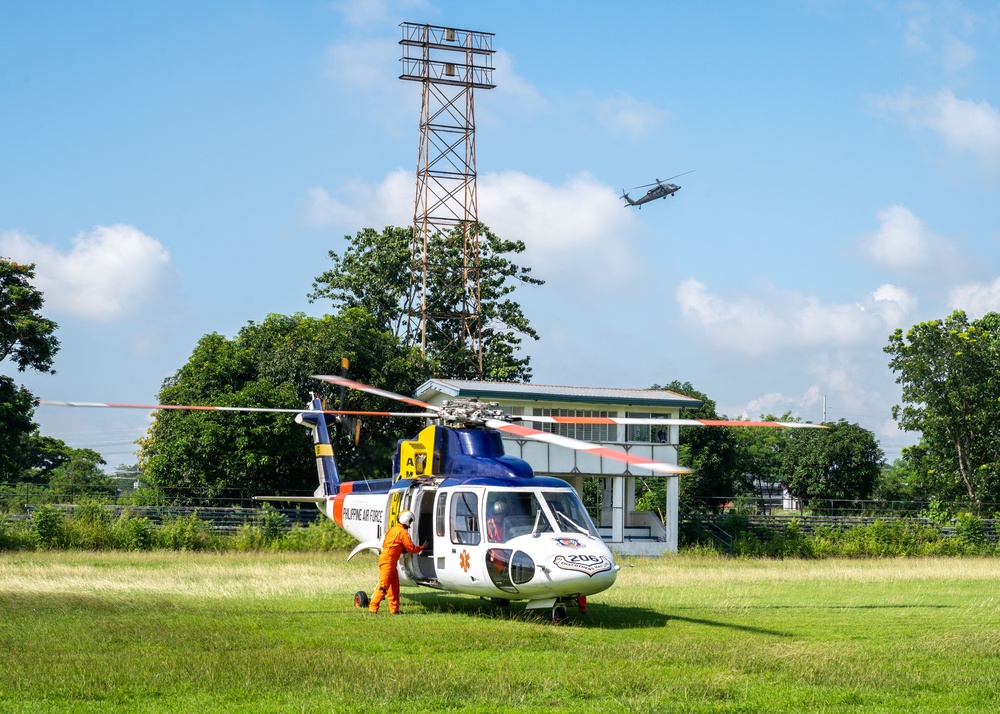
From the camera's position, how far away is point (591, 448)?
1196cm

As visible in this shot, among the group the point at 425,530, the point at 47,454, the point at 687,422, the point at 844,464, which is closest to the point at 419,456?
the point at 425,530

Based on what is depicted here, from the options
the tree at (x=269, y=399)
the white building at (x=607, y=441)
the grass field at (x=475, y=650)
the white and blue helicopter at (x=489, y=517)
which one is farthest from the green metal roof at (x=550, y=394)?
the white and blue helicopter at (x=489, y=517)

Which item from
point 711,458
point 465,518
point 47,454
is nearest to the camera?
point 465,518

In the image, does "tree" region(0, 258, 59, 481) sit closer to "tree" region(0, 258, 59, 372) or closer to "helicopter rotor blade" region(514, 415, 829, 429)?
"tree" region(0, 258, 59, 372)

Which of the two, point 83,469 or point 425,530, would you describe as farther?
point 83,469

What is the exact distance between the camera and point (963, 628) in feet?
47.7

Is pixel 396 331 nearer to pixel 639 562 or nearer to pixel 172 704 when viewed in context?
pixel 639 562

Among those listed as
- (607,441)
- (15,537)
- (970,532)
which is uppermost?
(607,441)

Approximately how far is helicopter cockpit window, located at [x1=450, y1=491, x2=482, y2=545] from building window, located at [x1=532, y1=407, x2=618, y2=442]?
1873 cm

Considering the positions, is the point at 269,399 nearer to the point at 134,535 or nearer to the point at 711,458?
the point at 134,535

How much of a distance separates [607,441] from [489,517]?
20102 millimetres

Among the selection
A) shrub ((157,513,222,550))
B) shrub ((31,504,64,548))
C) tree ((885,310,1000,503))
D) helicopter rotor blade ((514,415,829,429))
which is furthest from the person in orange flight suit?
tree ((885,310,1000,503))

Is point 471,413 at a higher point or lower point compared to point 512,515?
higher

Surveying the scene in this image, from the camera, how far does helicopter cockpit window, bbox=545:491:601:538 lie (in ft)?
48.1
